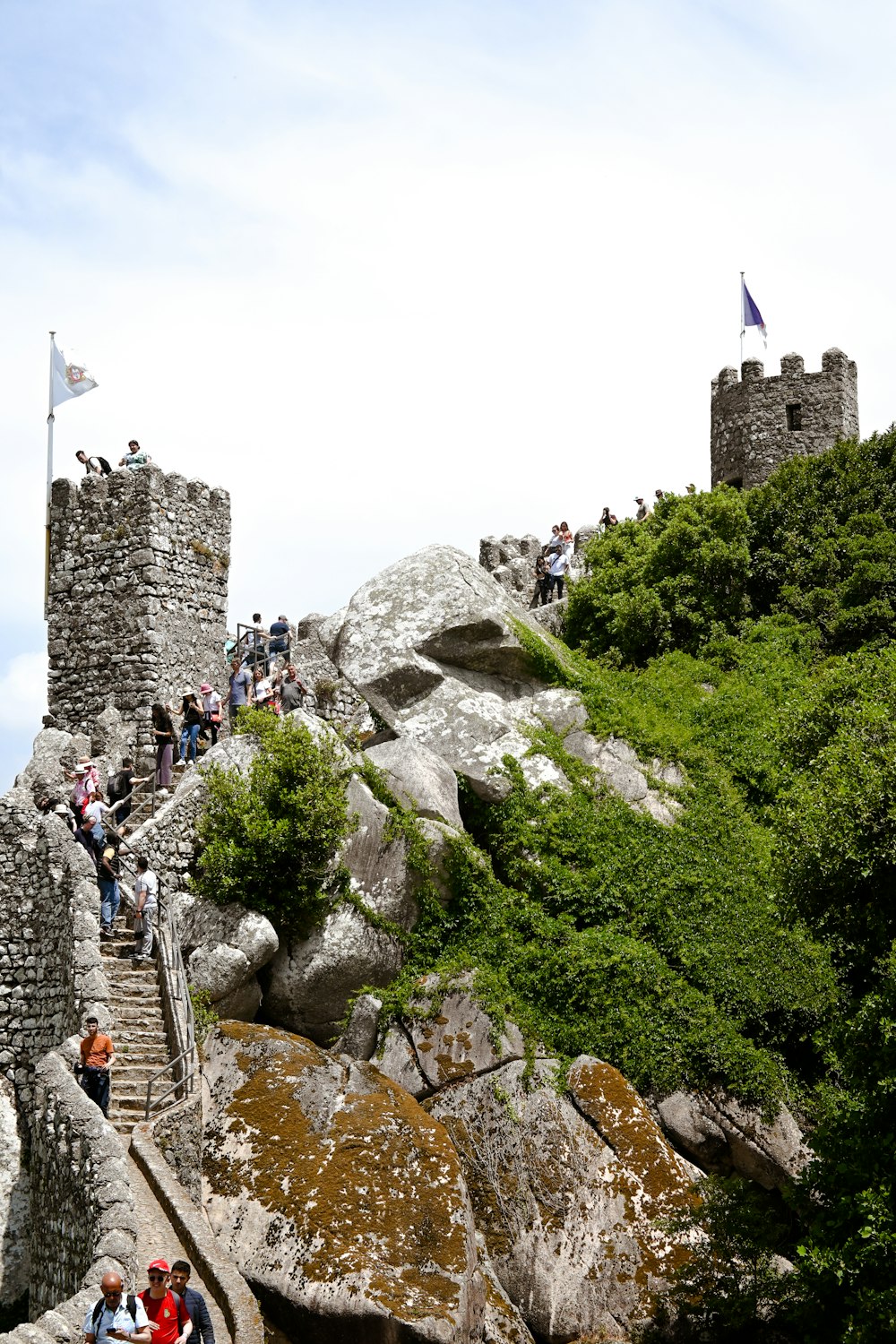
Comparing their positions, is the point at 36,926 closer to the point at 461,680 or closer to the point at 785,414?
the point at 461,680

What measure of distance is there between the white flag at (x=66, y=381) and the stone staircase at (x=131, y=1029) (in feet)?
44.1

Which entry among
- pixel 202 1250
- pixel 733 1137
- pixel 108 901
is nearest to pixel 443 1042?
pixel 733 1137

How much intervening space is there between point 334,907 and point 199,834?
6.83 ft

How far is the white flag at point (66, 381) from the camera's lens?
3050 cm

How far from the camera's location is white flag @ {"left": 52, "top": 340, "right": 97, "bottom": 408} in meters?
30.5

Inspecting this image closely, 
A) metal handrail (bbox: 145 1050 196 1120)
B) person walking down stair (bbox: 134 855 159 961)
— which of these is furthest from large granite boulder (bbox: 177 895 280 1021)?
metal handrail (bbox: 145 1050 196 1120)

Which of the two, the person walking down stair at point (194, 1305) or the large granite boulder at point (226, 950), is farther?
the large granite boulder at point (226, 950)

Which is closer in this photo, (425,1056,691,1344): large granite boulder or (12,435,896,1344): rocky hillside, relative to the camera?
(12,435,896,1344): rocky hillside

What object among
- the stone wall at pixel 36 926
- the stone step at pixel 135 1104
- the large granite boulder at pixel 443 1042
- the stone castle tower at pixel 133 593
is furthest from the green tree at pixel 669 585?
the stone step at pixel 135 1104

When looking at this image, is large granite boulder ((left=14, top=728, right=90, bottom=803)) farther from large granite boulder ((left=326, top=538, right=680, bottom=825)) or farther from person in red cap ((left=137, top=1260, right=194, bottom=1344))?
person in red cap ((left=137, top=1260, right=194, bottom=1344))

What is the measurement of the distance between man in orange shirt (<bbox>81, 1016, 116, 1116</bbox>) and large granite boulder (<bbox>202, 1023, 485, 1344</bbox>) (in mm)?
1207

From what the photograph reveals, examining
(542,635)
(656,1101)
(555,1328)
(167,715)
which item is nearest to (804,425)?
(542,635)

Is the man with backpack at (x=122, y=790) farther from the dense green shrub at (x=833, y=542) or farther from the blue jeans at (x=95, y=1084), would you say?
the dense green shrub at (x=833, y=542)

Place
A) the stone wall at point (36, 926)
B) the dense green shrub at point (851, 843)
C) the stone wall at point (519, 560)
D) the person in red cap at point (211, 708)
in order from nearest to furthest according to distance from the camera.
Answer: the dense green shrub at point (851, 843) < the stone wall at point (36, 926) < the person in red cap at point (211, 708) < the stone wall at point (519, 560)
